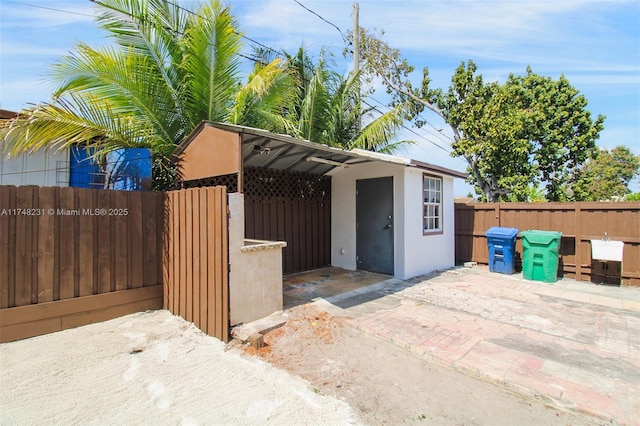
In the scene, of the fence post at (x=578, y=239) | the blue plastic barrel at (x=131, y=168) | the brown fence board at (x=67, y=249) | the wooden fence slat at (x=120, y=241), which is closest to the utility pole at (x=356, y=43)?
the fence post at (x=578, y=239)

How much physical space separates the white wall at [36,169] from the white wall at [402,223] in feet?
19.5

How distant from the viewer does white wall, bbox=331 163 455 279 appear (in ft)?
23.5

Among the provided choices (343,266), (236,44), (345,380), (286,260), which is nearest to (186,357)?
(345,380)

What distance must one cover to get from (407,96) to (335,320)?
42.9 ft

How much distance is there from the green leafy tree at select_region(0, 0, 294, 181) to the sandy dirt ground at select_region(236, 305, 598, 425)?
4.57 m

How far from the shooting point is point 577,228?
7.52 meters

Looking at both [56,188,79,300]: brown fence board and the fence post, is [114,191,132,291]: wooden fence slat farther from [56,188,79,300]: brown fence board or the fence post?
the fence post

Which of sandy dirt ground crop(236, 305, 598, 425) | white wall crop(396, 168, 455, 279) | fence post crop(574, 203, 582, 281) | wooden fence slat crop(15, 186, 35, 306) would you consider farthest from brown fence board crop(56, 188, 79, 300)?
fence post crop(574, 203, 582, 281)

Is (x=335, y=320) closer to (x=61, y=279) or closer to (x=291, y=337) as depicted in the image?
(x=291, y=337)

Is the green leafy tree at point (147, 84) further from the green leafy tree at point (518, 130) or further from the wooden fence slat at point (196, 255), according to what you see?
the green leafy tree at point (518, 130)

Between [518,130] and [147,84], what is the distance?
36.3ft

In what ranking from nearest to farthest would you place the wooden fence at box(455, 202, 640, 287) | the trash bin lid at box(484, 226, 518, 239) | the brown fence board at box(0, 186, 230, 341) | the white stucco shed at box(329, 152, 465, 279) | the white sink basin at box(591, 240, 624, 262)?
the brown fence board at box(0, 186, 230, 341) < the white sink basin at box(591, 240, 624, 262) < the wooden fence at box(455, 202, 640, 287) < the white stucco shed at box(329, 152, 465, 279) < the trash bin lid at box(484, 226, 518, 239)

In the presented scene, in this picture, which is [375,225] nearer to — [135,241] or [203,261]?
[203,261]

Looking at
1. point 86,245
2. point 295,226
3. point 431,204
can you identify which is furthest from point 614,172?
point 86,245
